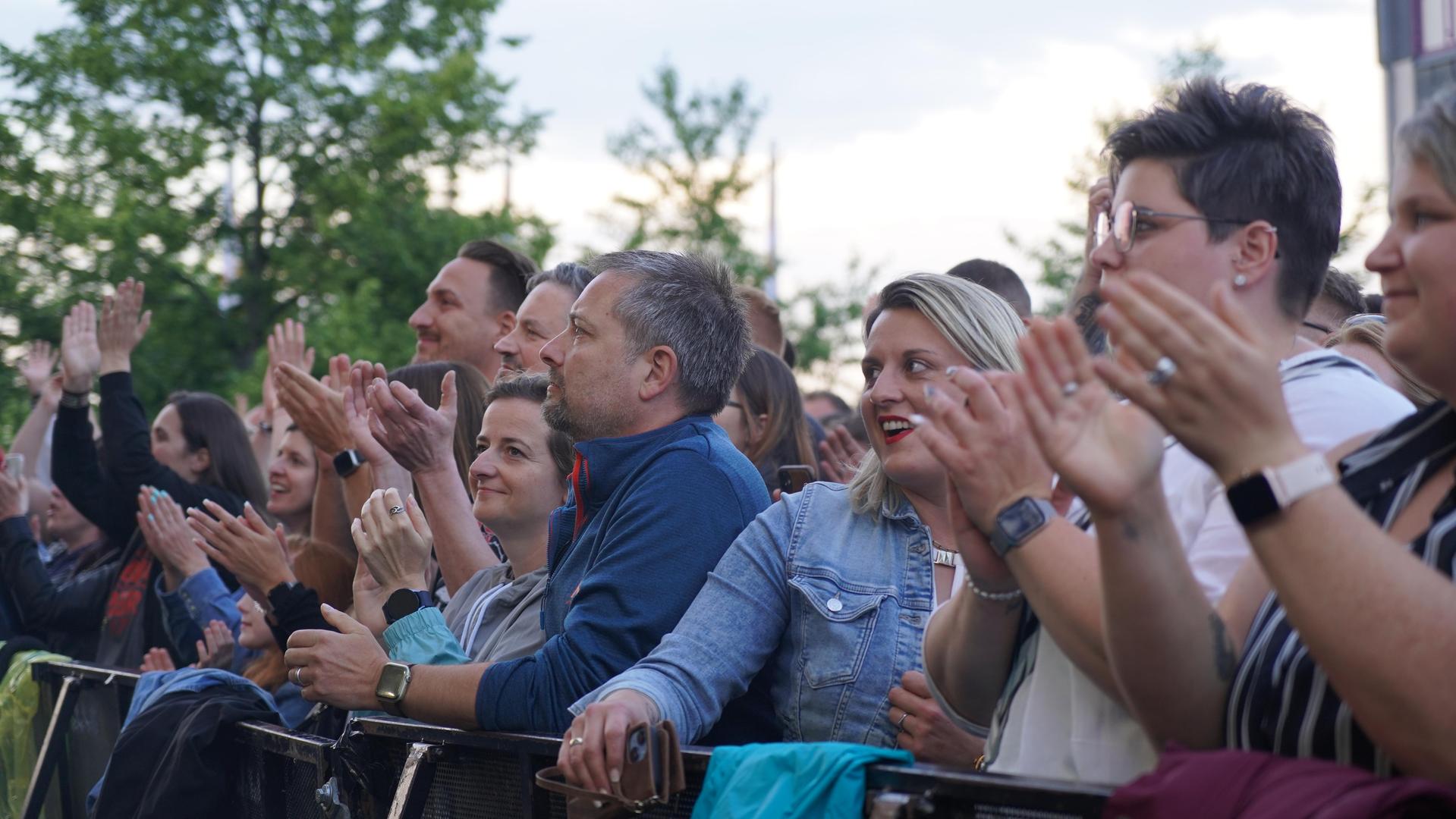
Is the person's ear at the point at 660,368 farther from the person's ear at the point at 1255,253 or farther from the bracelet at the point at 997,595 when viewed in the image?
the person's ear at the point at 1255,253

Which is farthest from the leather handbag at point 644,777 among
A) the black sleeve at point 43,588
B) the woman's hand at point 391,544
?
the black sleeve at point 43,588

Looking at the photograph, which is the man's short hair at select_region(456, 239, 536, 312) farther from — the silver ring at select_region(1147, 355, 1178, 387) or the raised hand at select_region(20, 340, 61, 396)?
the silver ring at select_region(1147, 355, 1178, 387)

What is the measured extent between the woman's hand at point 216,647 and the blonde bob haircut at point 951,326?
324 cm

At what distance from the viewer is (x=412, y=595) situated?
12.8 ft

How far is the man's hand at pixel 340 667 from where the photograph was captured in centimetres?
360

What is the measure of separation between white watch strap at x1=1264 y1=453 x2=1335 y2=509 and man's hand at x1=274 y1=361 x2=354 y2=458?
162 inches

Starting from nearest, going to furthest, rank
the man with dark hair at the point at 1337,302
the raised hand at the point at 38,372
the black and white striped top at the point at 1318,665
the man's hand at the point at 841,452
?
the black and white striped top at the point at 1318,665
the man with dark hair at the point at 1337,302
the man's hand at the point at 841,452
the raised hand at the point at 38,372

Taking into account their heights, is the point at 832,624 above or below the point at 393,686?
above

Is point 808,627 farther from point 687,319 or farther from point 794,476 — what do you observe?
point 794,476

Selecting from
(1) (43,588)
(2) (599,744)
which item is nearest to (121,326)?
(1) (43,588)

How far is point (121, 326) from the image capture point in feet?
25.2

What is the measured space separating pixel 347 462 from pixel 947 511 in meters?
2.69

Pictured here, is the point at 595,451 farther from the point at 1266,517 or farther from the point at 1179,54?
the point at 1179,54

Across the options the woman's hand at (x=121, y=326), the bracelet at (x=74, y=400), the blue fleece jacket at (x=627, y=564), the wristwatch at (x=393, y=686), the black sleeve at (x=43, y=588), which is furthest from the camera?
the woman's hand at (x=121, y=326)
